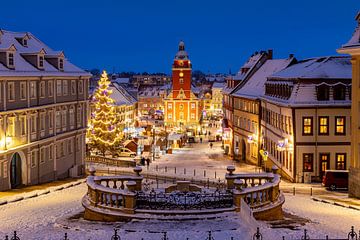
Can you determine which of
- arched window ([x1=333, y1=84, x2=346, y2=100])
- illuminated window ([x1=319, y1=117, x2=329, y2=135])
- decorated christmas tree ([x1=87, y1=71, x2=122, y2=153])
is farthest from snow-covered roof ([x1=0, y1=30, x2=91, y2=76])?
arched window ([x1=333, y1=84, x2=346, y2=100])

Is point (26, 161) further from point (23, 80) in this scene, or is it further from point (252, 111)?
point (252, 111)

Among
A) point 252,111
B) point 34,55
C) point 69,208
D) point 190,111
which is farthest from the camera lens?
point 190,111

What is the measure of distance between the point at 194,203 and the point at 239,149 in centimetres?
5015

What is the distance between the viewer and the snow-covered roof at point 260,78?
67.7 meters

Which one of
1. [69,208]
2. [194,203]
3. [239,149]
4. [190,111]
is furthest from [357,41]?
[190,111]

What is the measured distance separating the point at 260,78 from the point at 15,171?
36768 mm

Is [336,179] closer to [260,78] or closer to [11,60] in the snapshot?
[11,60]

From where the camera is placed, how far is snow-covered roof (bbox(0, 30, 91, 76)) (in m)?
43.2

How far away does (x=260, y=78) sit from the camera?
7362 centimetres

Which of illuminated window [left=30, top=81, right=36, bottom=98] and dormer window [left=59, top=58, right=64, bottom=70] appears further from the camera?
dormer window [left=59, top=58, right=64, bottom=70]

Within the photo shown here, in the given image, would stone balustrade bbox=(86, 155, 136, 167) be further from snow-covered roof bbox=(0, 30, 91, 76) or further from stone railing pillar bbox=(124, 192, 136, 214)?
stone railing pillar bbox=(124, 192, 136, 214)

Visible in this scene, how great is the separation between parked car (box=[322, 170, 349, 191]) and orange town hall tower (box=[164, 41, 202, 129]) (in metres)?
103

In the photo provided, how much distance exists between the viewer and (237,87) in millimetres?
80375

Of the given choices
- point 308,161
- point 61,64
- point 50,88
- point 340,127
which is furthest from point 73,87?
point 340,127
